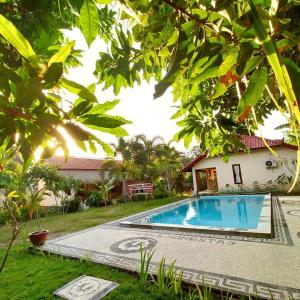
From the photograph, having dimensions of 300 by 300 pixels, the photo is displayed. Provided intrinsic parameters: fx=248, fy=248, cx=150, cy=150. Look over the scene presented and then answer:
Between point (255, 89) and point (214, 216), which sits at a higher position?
point (255, 89)

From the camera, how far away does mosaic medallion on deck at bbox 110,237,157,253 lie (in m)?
5.97

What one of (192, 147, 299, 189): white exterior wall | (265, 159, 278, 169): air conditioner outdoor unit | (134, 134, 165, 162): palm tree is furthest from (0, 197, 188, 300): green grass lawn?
(134, 134, 165, 162): palm tree

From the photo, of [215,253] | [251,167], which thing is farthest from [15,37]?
[251,167]

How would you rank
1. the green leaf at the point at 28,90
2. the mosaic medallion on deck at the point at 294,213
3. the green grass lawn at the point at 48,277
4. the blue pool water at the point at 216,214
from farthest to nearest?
1. the blue pool water at the point at 216,214
2. the mosaic medallion on deck at the point at 294,213
3. the green grass lawn at the point at 48,277
4. the green leaf at the point at 28,90

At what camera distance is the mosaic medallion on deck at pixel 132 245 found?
597 centimetres

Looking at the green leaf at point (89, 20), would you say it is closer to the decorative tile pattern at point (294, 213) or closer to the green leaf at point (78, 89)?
the green leaf at point (78, 89)

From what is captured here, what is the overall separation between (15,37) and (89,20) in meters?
0.26

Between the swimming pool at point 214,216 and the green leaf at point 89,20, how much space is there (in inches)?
260

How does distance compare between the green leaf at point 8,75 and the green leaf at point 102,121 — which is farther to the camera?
the green leaf at point 102,121

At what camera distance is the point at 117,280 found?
14.1 feet

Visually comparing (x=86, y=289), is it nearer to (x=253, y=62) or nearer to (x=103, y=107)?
(x=103, y=107)

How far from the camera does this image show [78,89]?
0.63m

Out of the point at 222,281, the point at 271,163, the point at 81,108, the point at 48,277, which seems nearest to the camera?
the point at 81,108

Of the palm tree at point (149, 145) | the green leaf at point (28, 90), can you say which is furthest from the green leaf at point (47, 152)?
the palm tree at point (149, 145)
